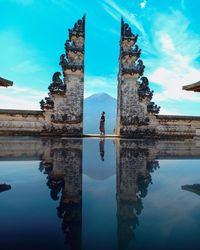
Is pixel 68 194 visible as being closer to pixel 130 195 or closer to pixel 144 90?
pixel 130 195

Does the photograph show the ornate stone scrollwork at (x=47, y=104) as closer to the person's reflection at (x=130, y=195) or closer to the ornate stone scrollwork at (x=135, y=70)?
the ornate stone scrollwork at (x=135, y=70)

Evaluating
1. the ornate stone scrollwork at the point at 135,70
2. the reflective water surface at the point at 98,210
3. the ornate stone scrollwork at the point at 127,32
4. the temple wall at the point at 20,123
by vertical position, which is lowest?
the reflective water surface at the point at 98,210

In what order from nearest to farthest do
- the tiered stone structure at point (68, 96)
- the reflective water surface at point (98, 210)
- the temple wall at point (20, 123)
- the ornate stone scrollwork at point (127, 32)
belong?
the reflective water surface at point (98, 210)
the temple wall at point (20, 123)
the tiered stone structure at point (68, 96)
the ornate stone scrollwork at point (127, 32)

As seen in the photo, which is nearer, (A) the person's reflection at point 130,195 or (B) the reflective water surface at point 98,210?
(B) the reflective water surface at point 98,210

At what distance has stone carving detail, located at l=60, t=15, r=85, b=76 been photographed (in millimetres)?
13972

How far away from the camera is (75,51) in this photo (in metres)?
14.2

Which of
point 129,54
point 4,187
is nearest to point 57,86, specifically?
point 129,54

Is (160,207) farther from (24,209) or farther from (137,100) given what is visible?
(137,100)

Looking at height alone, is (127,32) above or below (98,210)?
above

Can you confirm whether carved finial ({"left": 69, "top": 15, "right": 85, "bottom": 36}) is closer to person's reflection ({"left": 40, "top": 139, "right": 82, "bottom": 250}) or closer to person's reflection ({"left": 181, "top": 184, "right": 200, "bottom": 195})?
person's reflection ({"left": 40, "top": 139, "right": 82, "bottom": 250})

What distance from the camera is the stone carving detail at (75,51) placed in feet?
45.8

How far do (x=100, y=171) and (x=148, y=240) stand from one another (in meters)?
2.33

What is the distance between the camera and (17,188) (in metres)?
2.73

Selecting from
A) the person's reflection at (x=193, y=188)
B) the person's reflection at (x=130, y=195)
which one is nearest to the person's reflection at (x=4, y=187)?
the person's reflection at (x=130, y=195)
